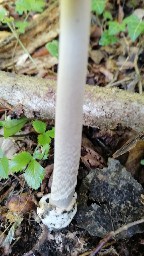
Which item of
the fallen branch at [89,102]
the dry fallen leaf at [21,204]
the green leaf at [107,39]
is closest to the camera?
the dry fallen leaf at [21,204]

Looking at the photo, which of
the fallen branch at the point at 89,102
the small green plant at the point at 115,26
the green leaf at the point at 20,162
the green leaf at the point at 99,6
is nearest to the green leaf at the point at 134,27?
the small green plant at the point at 115,26

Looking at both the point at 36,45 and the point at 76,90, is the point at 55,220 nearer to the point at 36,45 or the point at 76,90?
the point at 76,90

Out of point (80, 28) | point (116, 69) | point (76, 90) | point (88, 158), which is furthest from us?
point (116, 69)

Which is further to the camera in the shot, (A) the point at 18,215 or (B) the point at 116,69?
(B) the point at 116,69

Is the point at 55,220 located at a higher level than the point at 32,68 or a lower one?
lower

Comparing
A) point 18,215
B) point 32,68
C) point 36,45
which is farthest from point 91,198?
point 36,45

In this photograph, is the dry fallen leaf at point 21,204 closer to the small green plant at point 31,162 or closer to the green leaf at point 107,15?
the small green plant at point 31,162

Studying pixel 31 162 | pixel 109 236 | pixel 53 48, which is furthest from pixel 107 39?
pixel 109 236

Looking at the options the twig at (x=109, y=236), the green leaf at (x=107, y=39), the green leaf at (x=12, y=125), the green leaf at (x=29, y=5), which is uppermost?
the green leaf at (x=29, y=5)
